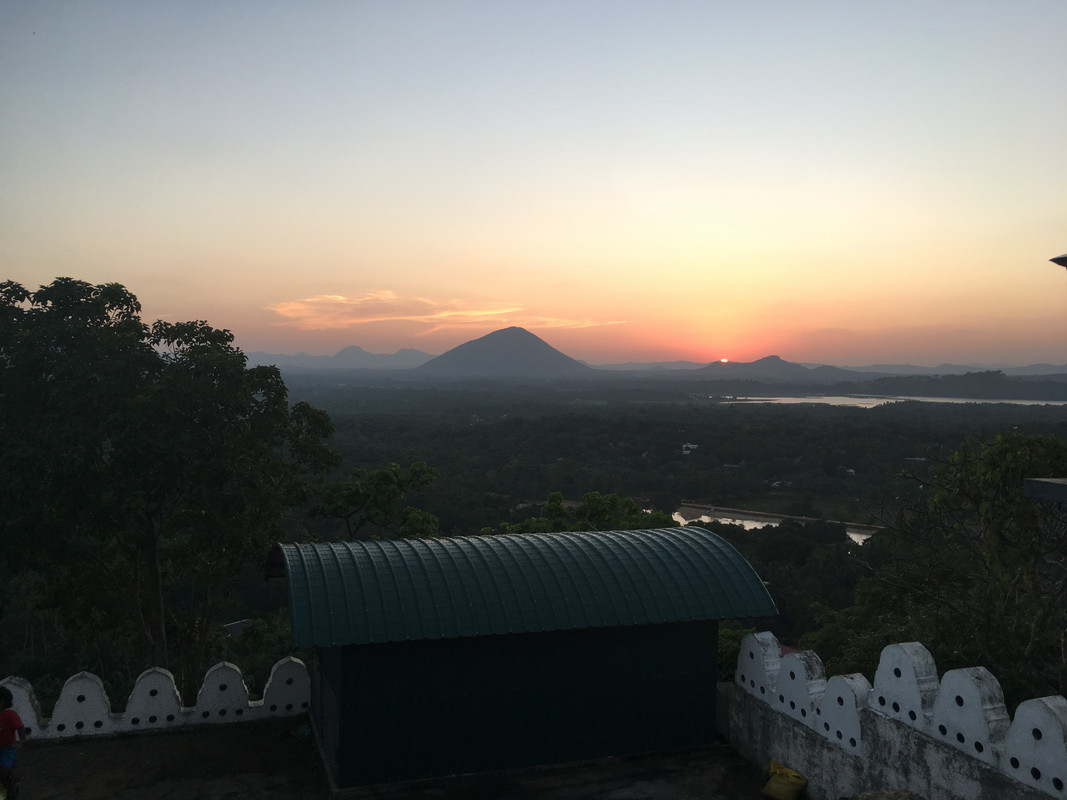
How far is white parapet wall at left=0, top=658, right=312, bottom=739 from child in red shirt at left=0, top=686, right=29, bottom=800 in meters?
2.16

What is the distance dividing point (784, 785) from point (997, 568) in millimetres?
4057

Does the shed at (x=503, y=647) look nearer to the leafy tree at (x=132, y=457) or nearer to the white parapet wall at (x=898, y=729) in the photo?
the white parapet wall at (x=898, y=729)

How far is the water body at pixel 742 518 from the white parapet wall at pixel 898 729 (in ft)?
150

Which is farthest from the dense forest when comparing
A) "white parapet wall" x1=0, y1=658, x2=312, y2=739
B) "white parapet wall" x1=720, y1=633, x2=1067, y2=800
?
"white parapet wall" x1=0, y1=658, x2=312, y2=739

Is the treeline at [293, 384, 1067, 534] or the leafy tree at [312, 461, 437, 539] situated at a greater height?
the leafy tree at [312, 461, 437, 539]

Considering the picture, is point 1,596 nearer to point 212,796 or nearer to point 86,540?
point 86,540

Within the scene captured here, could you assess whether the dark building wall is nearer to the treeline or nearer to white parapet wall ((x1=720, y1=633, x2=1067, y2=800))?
white parapet wall ((x1=720, y1=633, x2=1067, y2=800))

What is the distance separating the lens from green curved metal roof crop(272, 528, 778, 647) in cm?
907

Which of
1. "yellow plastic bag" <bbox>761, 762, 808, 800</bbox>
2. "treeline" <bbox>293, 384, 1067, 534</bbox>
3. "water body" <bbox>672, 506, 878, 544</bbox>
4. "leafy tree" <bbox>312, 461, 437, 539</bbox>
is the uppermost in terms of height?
"leafy tree" <bbox>312, 461, 437, 539</bbox>

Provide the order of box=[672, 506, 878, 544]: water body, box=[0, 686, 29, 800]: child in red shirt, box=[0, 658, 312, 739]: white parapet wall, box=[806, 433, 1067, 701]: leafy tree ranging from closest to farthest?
box=[0, 686, 29, 800]: child in red shirt → box=[806, 433, 1067, 701]: leafy tree → box=[0, 658, 312, 739]: white parapet wall → box=[672, 506, 878, 544]: water body

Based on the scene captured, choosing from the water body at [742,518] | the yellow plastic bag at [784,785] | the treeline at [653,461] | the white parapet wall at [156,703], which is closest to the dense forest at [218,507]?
the white parapet wall at [156,703]

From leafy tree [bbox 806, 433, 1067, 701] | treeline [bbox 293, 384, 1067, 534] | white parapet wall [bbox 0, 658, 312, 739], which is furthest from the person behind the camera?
treeline [bbox 293, 384, 1067, 534]

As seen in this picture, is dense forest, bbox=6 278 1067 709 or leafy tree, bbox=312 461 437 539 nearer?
dense forest, bbox=6 278 1067 709

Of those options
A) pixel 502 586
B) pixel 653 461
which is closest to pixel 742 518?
pixel 653 461
